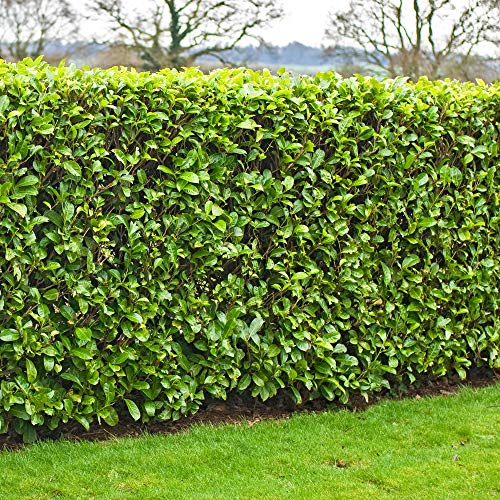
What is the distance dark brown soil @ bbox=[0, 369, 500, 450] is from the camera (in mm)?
4590

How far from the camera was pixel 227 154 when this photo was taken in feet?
15.6

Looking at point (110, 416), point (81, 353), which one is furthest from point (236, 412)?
point (81, 353)

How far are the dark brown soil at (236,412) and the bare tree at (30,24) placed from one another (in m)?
23.3

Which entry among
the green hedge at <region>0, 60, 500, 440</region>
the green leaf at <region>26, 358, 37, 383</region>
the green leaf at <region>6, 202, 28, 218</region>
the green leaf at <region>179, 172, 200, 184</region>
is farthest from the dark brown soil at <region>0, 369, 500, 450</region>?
the green leaf at <region>179, 172, 200, 184</region>

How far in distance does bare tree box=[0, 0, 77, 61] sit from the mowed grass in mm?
23779

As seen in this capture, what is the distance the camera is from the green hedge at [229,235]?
4289 mm

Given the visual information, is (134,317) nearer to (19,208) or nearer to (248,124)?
(19,208)

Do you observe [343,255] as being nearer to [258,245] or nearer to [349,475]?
[258,245]

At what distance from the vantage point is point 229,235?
477 centimetres

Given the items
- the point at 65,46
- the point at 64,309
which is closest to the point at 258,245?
the point at 64,309

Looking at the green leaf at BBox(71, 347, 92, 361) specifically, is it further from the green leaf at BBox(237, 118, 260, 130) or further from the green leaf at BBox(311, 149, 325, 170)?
the green leaf at BBox(311, 149, 325, 170)

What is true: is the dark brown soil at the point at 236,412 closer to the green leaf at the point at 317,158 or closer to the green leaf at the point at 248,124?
the green leaf at the point at 317,158

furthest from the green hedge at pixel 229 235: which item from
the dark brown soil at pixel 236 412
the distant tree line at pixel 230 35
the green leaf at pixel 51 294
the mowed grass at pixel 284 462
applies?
the distant tree line at pixel 230 35

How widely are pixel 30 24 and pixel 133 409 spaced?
2445 cm
